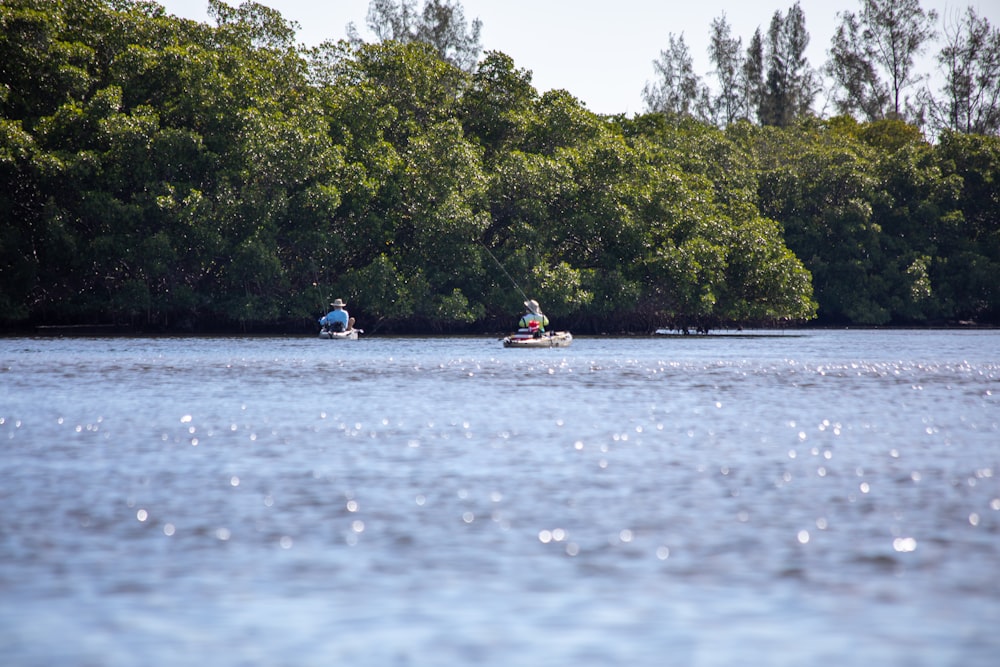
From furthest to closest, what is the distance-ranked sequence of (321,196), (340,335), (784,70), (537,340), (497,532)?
1. (784,70)
2. (321,196)
3. (340,335)
4. (537,340)
5. (497,532)

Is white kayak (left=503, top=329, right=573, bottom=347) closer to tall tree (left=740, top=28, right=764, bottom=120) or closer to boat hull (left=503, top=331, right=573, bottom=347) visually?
boat hull (left=503, top=331, right=573, bottom=347)

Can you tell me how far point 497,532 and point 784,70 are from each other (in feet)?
339

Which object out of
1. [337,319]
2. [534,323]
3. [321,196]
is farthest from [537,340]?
[321,196]

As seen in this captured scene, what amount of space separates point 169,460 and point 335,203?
50.4 metres

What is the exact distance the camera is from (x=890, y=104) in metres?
109

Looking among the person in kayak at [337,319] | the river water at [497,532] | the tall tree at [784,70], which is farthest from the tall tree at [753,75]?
the river water at [497,532]

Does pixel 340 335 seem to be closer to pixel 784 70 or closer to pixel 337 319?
pixel 337 319

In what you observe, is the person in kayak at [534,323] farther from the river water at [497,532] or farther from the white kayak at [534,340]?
the river water at [497,532]

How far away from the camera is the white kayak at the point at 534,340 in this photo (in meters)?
55.0

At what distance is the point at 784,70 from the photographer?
10912 centimetres

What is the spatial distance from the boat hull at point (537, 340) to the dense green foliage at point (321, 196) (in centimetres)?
1150

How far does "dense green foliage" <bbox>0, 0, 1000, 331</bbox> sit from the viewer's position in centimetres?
6475

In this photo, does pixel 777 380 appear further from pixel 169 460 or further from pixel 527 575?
pixel 527 575

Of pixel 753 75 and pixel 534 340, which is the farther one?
pixel 753 75
